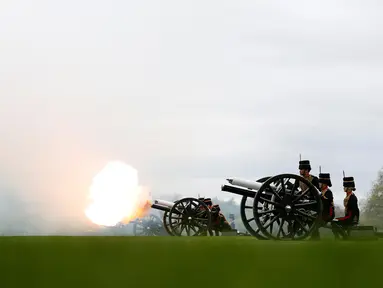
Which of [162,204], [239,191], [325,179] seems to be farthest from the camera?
[162,204]

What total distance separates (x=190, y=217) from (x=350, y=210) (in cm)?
1004

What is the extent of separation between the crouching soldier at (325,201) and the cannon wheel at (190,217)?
9.23m

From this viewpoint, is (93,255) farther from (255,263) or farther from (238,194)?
(238,194)

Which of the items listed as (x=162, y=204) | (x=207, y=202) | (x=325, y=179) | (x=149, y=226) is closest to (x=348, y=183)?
(x=325, y=179)

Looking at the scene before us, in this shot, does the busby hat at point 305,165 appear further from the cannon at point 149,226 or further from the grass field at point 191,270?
the cannon at point 149,226

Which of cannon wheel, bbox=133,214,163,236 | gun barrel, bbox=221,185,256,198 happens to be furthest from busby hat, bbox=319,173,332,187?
cannon wheel, bbox=133,214,163,236

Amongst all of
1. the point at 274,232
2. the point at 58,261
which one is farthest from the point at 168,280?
the point at 274,232

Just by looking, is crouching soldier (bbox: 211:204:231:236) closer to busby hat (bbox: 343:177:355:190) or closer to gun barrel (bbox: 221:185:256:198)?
gun barrel (bbox: 221:185:256:198)

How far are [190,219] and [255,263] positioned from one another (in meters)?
16.5

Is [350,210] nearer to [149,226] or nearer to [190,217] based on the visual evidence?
[190,217]

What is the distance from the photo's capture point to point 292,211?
415 inches

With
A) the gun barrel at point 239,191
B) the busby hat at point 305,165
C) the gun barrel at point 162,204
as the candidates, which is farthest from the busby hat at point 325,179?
the gun barrel at point 162,204

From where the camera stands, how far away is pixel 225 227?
20.2 meters

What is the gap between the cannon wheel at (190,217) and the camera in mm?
20266
